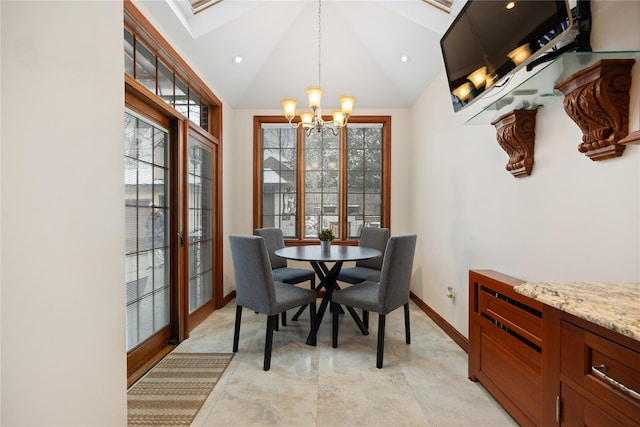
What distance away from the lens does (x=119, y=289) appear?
47.5 inches

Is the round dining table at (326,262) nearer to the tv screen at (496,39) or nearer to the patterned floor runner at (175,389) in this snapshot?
the patterned floor runner at (175,389)

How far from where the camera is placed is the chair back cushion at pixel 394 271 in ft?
7.28

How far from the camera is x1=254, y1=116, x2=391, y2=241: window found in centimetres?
414

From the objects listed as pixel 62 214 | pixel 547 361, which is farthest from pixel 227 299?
pixel 547 361

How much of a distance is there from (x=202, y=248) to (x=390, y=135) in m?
2.83

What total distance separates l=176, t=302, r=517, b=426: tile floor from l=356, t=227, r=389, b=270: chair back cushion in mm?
825

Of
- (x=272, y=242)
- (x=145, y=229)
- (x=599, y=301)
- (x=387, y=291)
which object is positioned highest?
(x=145, y=229)

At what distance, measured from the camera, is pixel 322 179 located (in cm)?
416

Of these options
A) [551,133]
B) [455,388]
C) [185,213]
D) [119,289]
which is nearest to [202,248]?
[185,213]

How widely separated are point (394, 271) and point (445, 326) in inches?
42.2

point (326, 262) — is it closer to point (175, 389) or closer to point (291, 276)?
point (291, 276)

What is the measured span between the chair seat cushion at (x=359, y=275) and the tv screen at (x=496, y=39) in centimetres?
186

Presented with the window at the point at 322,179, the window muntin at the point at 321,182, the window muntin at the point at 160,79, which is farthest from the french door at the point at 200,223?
the window muntin at the point at 321,182

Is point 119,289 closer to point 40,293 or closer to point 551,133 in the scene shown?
point 40,293
